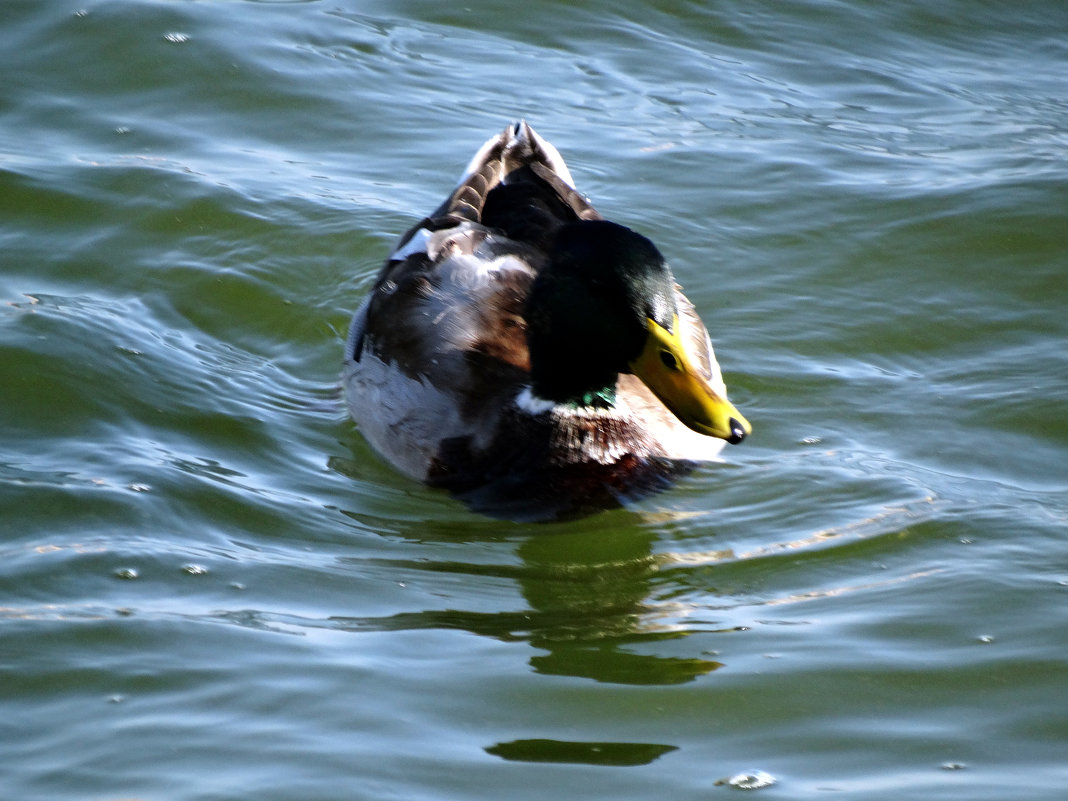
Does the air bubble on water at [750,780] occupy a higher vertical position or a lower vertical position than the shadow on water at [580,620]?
higher

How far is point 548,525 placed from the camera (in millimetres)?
5828

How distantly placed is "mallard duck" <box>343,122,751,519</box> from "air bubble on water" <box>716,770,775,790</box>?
1886mm

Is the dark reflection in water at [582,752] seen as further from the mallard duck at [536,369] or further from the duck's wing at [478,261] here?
the duck's wing at [478,261]

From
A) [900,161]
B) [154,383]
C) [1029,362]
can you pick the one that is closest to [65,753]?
[154,383]

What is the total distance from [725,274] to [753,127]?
194cm

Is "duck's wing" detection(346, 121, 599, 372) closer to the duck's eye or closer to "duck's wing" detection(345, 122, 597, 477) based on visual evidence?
"duck's wing" detection(345, 122, 597, 477)

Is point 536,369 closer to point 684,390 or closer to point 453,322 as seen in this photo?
point 453,322

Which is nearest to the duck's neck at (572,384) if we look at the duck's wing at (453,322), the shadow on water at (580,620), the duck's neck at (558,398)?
the duck's neck at (558,398)

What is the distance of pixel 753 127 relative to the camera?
968 centimetres

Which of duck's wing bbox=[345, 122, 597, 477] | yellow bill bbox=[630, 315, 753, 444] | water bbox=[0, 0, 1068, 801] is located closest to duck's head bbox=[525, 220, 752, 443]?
yellow bill bbox=[630, 315, 753, 444]

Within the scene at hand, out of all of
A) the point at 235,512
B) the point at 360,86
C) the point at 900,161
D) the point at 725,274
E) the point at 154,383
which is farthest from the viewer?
the point at 360,86

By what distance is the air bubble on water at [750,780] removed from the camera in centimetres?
Result: 373

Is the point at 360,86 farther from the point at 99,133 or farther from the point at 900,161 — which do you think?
the point at 900,161

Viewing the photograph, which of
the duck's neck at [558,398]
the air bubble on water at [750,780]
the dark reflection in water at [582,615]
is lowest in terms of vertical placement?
the dark reflection in water at [582,615]
